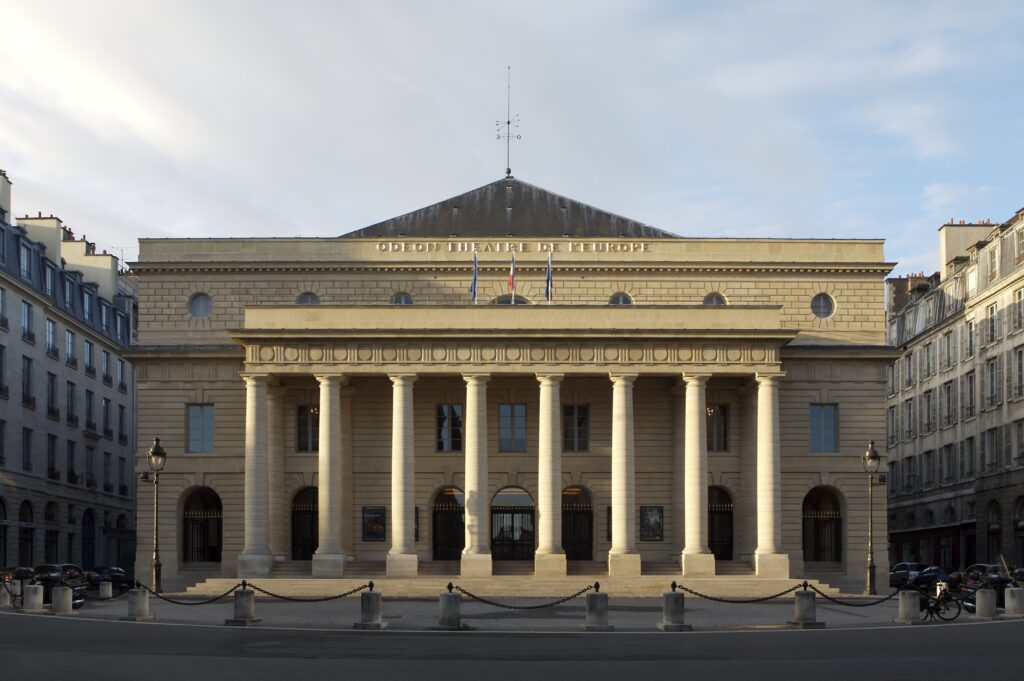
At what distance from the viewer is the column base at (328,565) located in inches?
2019

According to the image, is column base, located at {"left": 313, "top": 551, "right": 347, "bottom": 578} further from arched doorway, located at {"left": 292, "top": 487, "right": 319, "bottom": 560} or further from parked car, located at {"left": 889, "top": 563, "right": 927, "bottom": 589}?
parked car, located at {"left": 889, "top": 563, "right": 927, "bottom": 589}

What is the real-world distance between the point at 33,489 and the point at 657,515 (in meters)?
29.8

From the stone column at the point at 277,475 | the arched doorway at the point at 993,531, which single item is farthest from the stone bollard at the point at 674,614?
the arched doorway at the point at 993,531

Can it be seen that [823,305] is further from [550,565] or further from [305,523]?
[305,523]

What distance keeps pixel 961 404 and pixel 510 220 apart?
28832mm

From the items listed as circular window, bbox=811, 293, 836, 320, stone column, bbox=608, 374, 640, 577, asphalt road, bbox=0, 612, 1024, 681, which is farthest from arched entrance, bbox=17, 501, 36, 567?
Result: circular window, bbox=811, 293, 836, 320

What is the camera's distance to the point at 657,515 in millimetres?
56125

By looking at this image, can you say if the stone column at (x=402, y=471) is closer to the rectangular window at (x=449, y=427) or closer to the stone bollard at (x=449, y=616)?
the rectangular window at (x=449, y=427)

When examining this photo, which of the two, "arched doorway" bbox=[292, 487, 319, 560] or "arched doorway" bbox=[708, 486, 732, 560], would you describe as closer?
"arched doorway" bbox=[292, 487, 319, 560]

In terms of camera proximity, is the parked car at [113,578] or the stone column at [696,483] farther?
the parked car at [113,578]

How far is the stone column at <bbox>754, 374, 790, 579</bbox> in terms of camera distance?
170ft

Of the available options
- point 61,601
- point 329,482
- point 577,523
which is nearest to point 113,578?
point 329,482

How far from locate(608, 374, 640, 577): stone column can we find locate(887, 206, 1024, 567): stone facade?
22.4m

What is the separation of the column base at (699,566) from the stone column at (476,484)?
7109 mm
